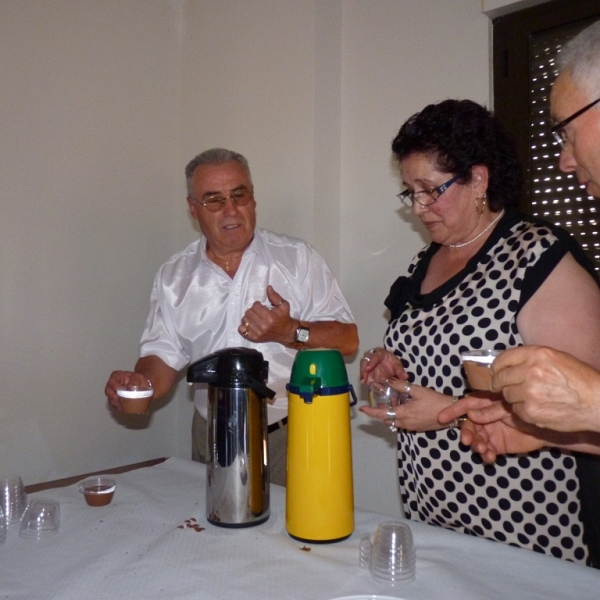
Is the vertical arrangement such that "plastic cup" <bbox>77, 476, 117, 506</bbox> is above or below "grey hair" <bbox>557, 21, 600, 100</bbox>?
below

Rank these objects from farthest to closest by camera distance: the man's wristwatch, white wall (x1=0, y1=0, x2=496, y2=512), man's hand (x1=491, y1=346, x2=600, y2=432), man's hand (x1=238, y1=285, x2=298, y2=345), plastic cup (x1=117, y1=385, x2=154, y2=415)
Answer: white wall (x1=0, y1=0, x2=496, y2=512) → the man's wristwatch → man's hand (x1=238, y1=285, x2=298, y2=345) → plastic cup (x1=117, y1=385, x2=154, y2=415) → man's hand (x1=491, y1=346, x2=600, y2=432)

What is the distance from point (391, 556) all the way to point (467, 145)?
3.63 feet

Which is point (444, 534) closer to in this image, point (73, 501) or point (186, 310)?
point (73, 501)

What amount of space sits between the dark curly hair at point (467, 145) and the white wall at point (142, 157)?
810mm

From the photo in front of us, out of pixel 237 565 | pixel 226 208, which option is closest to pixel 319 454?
pixel 237 565

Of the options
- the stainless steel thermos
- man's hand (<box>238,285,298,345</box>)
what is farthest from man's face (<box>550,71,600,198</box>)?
man's hand (<box>238,285,298,345</box>)

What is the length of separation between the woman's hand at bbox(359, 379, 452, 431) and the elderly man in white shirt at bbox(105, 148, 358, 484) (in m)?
0.68

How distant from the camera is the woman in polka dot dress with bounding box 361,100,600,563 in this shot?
1.44m

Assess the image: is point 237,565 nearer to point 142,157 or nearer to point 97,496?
point 97,496

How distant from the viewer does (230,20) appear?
3297mm

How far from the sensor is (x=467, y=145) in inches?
68.2

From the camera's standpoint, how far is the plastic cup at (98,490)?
1.48 m

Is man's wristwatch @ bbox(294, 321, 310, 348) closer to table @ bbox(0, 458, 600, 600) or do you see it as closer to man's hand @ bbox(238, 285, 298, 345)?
man's hand @ bbox(238, 285, 298, 345)

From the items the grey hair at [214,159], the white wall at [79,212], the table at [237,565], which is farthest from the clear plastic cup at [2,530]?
the white wall at [79,212]
